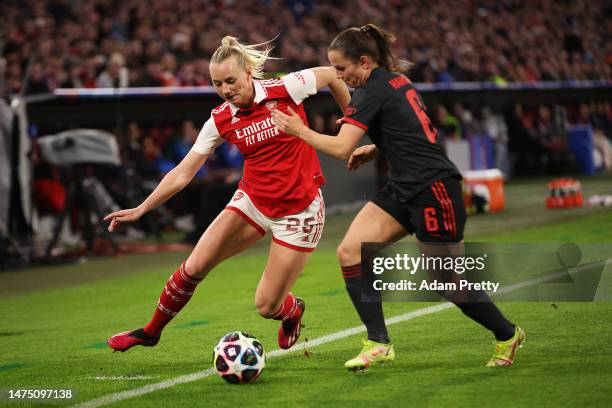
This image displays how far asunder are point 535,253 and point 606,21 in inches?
1073

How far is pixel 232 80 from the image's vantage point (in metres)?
6.56

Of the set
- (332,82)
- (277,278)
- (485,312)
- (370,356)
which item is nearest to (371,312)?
(370,356)

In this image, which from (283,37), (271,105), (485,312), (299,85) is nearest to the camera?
(485,312)

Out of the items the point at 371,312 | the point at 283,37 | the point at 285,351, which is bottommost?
the point at 285,351

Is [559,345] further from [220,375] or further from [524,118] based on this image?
[524,118]

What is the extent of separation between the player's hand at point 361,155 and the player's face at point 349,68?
19.7 inches

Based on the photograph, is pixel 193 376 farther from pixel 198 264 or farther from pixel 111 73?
pixel 111 73

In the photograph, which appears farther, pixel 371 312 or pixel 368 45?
pixel 371 312

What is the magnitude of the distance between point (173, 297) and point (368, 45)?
214cm

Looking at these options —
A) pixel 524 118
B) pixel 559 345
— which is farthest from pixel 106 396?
pixel 524 118

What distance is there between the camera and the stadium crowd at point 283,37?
17.8 meters

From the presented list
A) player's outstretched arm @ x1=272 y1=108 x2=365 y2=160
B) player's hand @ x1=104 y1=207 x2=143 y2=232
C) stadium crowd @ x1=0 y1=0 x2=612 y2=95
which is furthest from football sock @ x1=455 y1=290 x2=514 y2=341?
stadium crowd @ x1=0 y1=0 x2=612 y2=95

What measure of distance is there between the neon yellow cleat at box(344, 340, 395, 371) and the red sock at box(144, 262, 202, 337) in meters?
1.26

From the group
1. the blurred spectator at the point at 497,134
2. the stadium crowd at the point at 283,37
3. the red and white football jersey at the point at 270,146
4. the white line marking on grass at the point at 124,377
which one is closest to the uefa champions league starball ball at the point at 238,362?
the white line marking on grass at the point at 124,377
